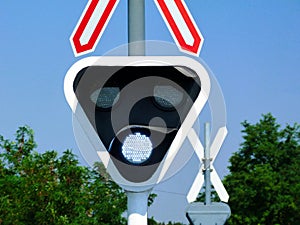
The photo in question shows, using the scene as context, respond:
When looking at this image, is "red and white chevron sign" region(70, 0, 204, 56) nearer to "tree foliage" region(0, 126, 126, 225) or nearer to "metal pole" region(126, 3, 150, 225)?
"metal pole" region(126, 3, 150, 225)

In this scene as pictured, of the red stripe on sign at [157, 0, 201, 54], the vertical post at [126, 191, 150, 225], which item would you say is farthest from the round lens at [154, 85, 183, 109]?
the vertical post at [126, 191, 150, 225]

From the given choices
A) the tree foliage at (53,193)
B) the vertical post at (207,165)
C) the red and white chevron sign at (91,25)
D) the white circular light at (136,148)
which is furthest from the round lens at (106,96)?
the tree foliage at (53,193)

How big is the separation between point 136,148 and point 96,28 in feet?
1.93

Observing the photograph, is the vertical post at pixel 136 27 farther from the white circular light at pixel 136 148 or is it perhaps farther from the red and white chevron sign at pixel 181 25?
the white circular light at pixel 136 148

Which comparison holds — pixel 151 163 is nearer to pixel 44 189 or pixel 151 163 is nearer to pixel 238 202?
pixel 44 189

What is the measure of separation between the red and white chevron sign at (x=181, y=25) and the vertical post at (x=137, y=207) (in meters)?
0.64

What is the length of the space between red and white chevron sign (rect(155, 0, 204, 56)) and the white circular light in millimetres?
433

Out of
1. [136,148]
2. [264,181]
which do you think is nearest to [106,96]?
[136,148]

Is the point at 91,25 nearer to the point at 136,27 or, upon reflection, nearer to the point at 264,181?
the point at 136,27

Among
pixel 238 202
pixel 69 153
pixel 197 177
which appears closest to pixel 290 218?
pixel 238 202

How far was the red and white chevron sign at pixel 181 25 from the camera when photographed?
9.66ft

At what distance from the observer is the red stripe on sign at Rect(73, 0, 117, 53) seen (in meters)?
2.98

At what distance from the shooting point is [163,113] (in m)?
2.78

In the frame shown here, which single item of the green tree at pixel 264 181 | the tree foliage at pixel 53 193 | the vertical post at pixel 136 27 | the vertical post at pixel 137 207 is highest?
the green tree at pixel 264 181
